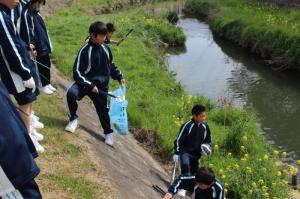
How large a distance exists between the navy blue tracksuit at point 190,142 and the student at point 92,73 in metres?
1.21

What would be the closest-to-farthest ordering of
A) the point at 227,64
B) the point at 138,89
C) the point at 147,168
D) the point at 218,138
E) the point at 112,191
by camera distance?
1. the point at 112,191
2. the point at 147,168
3. the point at 218,138
4. the point at 138,89
5. the point at 227,64

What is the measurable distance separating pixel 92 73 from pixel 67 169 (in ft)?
5.54

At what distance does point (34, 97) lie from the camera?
6.17m

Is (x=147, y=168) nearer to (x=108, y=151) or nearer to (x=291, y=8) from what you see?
(x=108, y=151)

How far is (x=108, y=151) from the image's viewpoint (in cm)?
785

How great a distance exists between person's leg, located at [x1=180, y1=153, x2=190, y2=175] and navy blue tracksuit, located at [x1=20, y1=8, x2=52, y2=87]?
306cm

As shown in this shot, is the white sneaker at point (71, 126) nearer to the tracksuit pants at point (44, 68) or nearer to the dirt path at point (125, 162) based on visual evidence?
the dirt path at point (125, 162)

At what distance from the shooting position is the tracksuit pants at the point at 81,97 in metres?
7.53

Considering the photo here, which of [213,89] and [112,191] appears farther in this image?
[213,89]

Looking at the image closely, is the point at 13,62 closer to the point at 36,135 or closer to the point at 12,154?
the point at 36,135

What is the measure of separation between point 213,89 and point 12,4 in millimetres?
13539

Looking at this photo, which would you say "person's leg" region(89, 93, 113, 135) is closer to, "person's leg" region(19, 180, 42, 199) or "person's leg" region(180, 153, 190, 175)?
"person's leg" region(180, 153, 190, 175)

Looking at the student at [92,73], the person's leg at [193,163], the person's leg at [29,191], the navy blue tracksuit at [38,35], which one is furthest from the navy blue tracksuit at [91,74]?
the person's leg at [29,191]

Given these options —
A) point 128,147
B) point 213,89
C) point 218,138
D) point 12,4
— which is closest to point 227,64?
point 213,89
